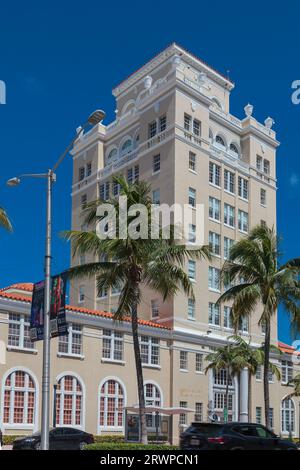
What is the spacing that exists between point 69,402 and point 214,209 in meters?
23.8

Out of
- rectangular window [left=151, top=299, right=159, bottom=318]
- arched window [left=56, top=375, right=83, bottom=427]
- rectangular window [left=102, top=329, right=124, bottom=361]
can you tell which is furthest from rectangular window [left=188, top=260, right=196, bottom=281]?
arched window [left=56, top=375, right=83, bottom=427]

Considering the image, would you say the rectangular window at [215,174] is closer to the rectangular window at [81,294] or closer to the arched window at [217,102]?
the arched window at [217,102]

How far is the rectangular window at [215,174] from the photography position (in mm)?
63844

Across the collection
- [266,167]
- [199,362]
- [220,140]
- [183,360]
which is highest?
[220,140]

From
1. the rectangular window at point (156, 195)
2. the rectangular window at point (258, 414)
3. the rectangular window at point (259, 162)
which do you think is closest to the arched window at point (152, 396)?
the rectangular window at point (258, 414)

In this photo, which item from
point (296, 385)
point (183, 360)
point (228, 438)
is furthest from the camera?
point (296, 385)

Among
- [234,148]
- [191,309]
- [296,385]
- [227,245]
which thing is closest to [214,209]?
[227,245]

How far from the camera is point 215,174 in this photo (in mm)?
64312

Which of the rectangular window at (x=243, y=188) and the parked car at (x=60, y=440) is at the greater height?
the rectangular window at (x=243, y=188)

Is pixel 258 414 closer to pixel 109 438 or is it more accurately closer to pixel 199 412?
pixel 199 412

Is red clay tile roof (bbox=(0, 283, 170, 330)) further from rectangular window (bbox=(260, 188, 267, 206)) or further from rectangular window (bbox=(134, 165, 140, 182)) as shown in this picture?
rectangular window (bbox=(260, 188, 267, 206))

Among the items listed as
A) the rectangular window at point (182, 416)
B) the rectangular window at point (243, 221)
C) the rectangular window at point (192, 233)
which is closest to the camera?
the rectangular window at point (182, 416)

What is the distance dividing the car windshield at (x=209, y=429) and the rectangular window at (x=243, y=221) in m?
43.2

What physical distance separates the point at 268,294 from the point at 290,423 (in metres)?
35.1
